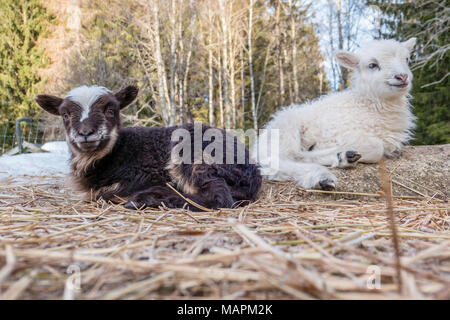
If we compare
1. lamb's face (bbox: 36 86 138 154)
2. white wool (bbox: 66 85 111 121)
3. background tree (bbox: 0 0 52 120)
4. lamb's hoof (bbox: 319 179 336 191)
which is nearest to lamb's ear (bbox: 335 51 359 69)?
lamb's hoof (bbox: 319 179 336 191)

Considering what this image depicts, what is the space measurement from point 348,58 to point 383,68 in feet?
1.77

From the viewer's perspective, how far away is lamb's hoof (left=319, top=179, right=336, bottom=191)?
3072 millimetres

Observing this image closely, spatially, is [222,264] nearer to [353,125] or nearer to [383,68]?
[353,125]

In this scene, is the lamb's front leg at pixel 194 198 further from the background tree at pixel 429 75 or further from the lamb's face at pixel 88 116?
the background tree at pixel 429 75

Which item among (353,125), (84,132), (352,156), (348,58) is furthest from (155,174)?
(348,58)

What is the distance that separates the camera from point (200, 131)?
10.2 ft

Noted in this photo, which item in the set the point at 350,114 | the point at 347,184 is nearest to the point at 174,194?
the point at 347,184

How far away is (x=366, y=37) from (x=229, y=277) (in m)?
17.3

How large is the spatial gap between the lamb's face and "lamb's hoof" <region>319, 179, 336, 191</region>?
→ 235cm

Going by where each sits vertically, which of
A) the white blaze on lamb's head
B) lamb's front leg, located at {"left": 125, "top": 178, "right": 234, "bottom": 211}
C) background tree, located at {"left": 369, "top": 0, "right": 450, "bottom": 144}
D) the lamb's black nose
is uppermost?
background tree, located at {"left": 369, "top": 0, "right": 450, "bottom": 144}

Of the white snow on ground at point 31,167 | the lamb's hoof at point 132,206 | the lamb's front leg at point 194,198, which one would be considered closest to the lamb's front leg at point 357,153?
the lamb's front leg at point 194,198

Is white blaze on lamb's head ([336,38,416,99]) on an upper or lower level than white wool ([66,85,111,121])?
upper

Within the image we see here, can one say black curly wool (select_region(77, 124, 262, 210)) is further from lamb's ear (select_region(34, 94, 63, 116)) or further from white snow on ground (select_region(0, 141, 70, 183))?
white snow on ground (select_region(0, 141, 70, 183))

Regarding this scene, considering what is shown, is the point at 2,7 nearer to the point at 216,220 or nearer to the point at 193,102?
the point at 193,102
